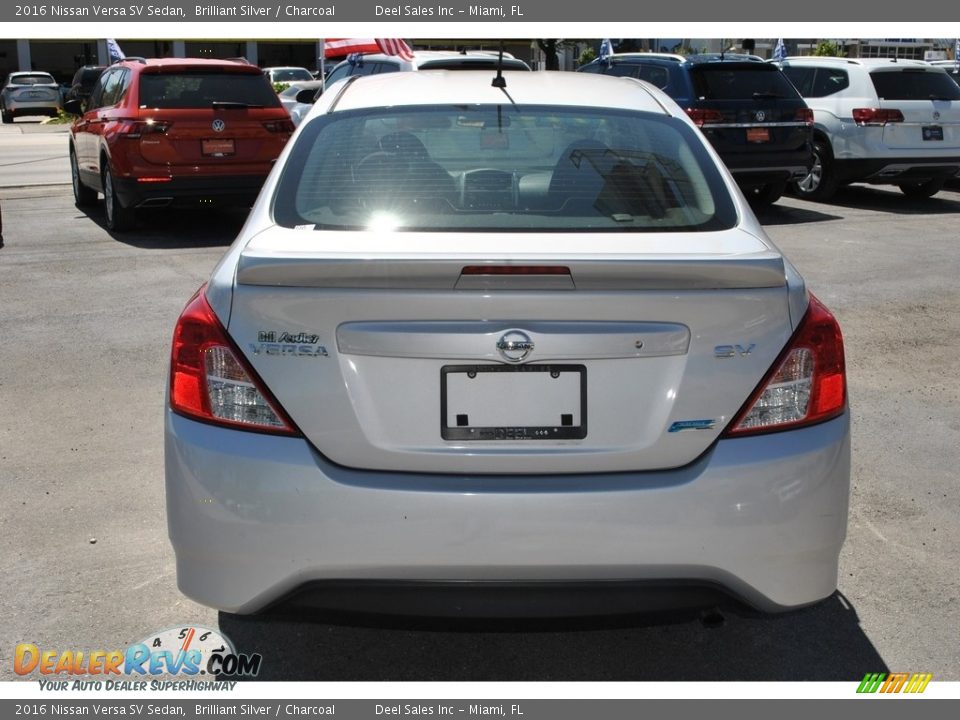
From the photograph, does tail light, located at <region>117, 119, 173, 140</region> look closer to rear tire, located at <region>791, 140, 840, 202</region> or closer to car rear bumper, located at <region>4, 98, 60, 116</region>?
rear tire, located at <region>791, 140, 840, 202</region>

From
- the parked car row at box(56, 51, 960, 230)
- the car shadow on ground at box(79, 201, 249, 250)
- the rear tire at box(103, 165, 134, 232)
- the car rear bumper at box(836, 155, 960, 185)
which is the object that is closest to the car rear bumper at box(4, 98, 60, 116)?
the parked car row at box(56, 51, 960, 230)

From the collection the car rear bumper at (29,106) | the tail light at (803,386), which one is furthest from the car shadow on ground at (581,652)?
the car rear bumper at (29,106)

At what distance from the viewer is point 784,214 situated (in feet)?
43.8

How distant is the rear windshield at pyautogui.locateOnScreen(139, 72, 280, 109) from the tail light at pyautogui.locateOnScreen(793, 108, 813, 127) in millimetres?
5896

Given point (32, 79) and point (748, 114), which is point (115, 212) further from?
point (32, 79)

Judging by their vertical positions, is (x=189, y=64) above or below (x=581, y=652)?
above

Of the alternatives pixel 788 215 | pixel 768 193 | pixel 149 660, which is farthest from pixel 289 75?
pixel 149 660

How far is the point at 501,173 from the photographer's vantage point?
3.57 m

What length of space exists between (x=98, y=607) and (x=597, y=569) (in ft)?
6.09

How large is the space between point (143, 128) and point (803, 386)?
30.9ft

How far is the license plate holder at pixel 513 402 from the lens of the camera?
280 cm

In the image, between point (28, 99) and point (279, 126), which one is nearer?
point (279, 126)

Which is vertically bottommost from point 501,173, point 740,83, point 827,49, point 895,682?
point 827,49

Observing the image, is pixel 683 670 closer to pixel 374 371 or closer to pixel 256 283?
pixel 374 371
